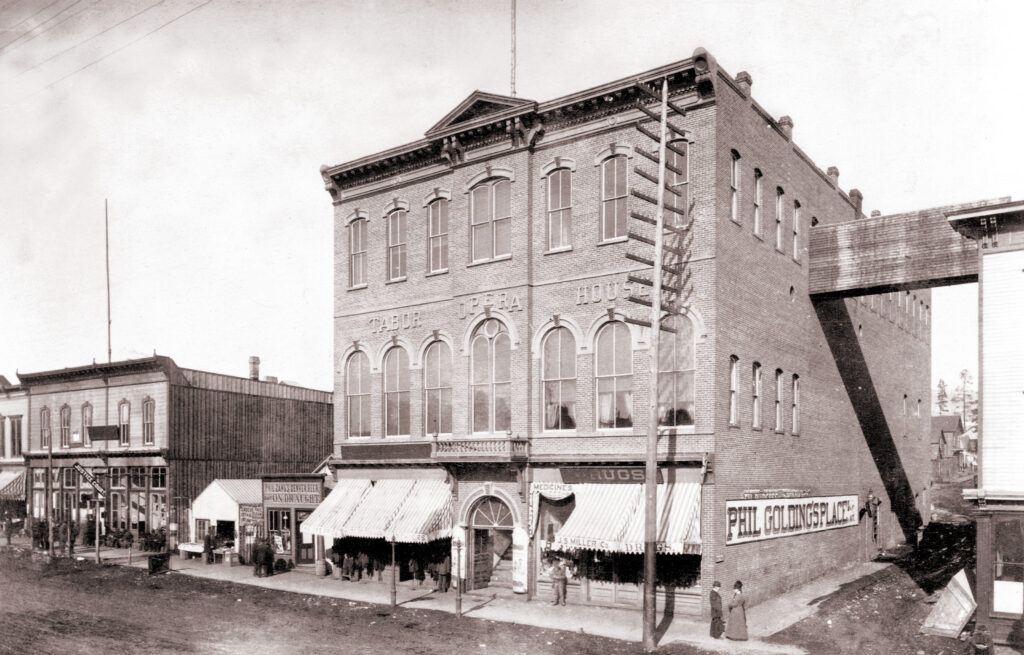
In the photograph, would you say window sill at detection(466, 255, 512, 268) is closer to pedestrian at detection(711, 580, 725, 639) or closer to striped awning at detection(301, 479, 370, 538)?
→ striped awning at detection(301, 479, 370, 538)

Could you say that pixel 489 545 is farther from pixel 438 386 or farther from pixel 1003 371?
pixel 1003 371

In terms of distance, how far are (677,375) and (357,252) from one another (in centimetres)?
1360

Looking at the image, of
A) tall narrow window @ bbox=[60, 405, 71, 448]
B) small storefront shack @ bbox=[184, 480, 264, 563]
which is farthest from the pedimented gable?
tall narrow window @ bbox=[60, 405, 71, 448]

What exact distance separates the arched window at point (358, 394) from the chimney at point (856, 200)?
69.6 feet

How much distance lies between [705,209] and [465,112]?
892 cm

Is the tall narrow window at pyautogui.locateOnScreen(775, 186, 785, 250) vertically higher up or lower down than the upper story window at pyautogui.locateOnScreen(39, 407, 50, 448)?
higher up

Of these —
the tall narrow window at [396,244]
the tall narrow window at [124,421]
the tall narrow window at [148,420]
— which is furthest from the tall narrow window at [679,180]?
the tall narrow window at [124,421]

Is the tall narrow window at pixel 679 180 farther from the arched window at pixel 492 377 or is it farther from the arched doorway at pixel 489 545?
the arched doorway at pixel 489 545

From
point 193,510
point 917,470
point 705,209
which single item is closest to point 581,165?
point 705,209

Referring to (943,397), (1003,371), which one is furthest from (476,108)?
(943,397)

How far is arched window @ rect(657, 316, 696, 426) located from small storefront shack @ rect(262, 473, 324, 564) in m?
13.7

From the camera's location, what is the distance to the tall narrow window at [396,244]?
28.9 m

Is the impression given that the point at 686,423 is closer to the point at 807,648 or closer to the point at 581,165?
the point at 807,648

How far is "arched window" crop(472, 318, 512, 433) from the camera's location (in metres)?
25.3
